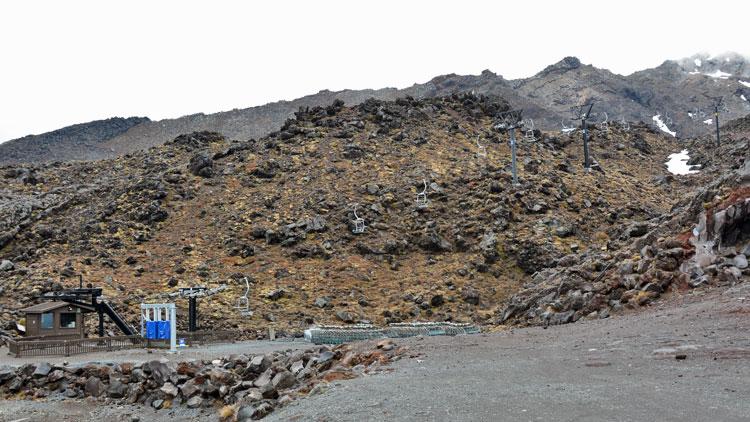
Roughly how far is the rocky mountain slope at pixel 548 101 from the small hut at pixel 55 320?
8838cm

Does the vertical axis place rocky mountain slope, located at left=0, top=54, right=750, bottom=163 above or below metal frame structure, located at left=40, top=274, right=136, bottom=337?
above

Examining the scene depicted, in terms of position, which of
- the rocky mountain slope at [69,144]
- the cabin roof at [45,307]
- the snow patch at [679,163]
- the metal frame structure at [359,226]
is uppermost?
the rocky mountain slope at [69,144]

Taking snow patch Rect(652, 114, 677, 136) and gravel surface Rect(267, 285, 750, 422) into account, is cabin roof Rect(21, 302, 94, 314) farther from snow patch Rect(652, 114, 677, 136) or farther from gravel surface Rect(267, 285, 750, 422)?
snow patch Rect(652, 114, 677, 136)

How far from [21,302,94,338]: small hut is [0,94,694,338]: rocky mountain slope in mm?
4219

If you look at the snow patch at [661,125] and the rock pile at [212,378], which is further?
the snow patch at [661,125]

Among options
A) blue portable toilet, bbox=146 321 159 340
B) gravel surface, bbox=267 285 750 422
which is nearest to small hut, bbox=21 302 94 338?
blue portable toilet, bbox=146 321 159 340

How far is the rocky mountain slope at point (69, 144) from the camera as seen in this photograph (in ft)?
360

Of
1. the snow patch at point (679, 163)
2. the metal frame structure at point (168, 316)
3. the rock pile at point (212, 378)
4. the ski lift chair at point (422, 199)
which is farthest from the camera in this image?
the snow patch at point (679, 163)

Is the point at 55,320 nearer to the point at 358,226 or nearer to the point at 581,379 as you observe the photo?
the point at 358,226

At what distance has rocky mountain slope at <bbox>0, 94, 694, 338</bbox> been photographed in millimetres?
32750

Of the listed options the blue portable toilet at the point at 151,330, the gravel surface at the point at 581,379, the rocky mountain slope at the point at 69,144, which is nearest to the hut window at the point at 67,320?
the blue portable toilet at the point at 151,330

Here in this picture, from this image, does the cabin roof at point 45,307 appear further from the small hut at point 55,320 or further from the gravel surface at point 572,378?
the gravel surface at point 572,378

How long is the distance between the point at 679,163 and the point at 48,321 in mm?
55680

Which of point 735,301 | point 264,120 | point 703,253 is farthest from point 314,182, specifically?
point 264,120
